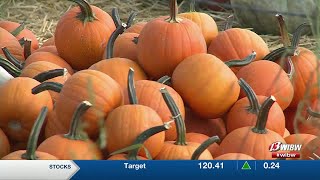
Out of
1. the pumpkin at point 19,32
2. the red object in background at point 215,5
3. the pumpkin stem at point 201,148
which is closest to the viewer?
the pumpkin stem at point 201,148

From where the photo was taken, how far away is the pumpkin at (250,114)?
1722 mm

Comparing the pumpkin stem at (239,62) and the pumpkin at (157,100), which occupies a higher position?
the pumpkin stem at (239,62)

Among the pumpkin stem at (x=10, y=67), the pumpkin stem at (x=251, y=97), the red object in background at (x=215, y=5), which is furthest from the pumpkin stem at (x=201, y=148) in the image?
the red object in background at (x=215, y=5)

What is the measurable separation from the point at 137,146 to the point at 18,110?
0.39 metres

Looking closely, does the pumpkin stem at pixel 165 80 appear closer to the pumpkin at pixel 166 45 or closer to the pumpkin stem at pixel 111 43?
the pumpkin at pixel 166 45

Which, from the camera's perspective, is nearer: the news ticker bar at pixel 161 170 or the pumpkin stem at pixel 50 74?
the news ticker bar at pixel 161 170

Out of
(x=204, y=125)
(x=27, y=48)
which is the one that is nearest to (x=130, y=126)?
(x=204, y=125)

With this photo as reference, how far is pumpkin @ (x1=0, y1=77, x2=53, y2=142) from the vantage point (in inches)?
66.9

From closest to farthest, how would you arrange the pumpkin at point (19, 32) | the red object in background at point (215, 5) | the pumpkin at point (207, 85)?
the pumpkin at point (207, 85) → the pumpkin at point (19, 32) → the red object in background at point (215, 5)

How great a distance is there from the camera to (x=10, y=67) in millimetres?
1966

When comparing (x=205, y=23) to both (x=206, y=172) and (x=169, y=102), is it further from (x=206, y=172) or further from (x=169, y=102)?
(x=206, y=172)

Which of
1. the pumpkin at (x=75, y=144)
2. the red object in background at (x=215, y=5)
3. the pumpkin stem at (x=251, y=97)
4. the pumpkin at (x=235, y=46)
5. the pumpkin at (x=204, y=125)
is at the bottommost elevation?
the red object in background at (x=215, y=5)

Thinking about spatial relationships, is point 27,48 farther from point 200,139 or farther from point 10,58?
point 200,139

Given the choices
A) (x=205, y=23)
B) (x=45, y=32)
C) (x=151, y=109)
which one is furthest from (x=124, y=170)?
(x=45, y=32)
